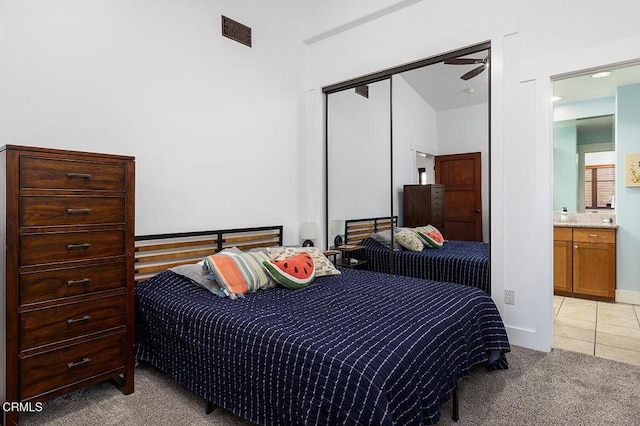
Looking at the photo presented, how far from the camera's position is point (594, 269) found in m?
4.12

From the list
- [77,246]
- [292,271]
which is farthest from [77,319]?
[292,271]

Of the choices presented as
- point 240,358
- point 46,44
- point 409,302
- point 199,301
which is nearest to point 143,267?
point 199,301

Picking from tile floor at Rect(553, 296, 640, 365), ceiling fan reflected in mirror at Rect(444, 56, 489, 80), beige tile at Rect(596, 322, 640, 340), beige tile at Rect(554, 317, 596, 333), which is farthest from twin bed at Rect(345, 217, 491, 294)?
ceiling fan reflected in mirror at Rect(444, 56, 489, 80)

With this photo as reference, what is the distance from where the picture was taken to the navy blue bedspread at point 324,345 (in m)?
1.40

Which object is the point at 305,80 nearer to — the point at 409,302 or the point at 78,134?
the point at 78,134

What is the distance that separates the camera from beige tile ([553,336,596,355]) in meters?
2.77

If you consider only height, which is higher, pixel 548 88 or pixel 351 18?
pixel 351 18

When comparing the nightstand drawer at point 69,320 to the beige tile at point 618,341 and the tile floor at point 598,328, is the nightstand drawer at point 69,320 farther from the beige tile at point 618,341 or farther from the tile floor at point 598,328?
the beige tile at point 618,341

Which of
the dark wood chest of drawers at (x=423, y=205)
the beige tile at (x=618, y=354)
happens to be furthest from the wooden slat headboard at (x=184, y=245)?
the beige tile at (x=618, y=354)

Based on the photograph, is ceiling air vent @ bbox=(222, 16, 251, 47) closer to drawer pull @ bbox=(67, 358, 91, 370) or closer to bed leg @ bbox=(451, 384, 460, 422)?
drawer pull @ bbox=(67, 358, 91, 370)

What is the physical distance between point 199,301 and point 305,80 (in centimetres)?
286

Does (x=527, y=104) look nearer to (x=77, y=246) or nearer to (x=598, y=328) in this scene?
(x=598, y=328)

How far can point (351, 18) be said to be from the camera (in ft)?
11.8

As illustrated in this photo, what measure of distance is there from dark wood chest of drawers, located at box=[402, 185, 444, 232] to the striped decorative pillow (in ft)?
5.18
